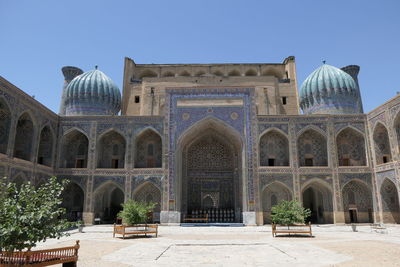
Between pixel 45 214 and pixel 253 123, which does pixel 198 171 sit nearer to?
pixel 253 123

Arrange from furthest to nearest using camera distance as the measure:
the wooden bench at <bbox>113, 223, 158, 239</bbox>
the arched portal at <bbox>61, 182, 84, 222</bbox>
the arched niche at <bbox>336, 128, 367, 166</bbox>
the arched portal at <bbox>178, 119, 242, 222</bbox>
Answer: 1. the arched portal at <bbox>178, 119, 242, 222</bbox>
2. the arched portal at <bbox>61, 182, 84, 222</bbox>
3. the arched niche at <bbox>336, 128, 367, 166</bbox>
4. the wooden bench at <bbox>113, 223, 158, 239</bbox>

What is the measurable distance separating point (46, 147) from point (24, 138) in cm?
206

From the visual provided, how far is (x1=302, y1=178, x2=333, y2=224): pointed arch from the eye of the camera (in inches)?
747

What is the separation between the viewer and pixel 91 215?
61.7 ft

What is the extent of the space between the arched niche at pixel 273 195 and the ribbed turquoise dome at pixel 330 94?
6105 mm

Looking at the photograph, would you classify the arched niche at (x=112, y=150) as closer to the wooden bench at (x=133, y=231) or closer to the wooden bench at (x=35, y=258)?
the wooden bench at (x=133, y=231)

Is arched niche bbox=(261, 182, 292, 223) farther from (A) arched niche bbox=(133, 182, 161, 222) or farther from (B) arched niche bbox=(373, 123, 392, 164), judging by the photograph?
(A) arched niche bbox=(133, 182, 161, 222)

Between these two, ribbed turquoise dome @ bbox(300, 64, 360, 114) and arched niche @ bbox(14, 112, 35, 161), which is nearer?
arched niche @ bbox(14, 112, 35, 161)

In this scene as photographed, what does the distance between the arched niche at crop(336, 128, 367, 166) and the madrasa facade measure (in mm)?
56

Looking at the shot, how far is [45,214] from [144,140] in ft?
51.3

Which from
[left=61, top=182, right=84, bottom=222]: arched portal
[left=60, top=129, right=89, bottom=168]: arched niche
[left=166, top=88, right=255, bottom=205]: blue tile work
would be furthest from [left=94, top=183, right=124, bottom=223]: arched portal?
[left=166, top=88, right=255, bottom=205]: blue tile work

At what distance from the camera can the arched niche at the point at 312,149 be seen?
66.2 feet

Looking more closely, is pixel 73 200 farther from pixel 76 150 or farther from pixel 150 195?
pixel 150 195

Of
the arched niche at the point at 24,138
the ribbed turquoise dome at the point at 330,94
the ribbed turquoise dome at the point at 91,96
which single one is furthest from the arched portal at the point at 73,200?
the ribbed turquoise dome at the point at 330,94
